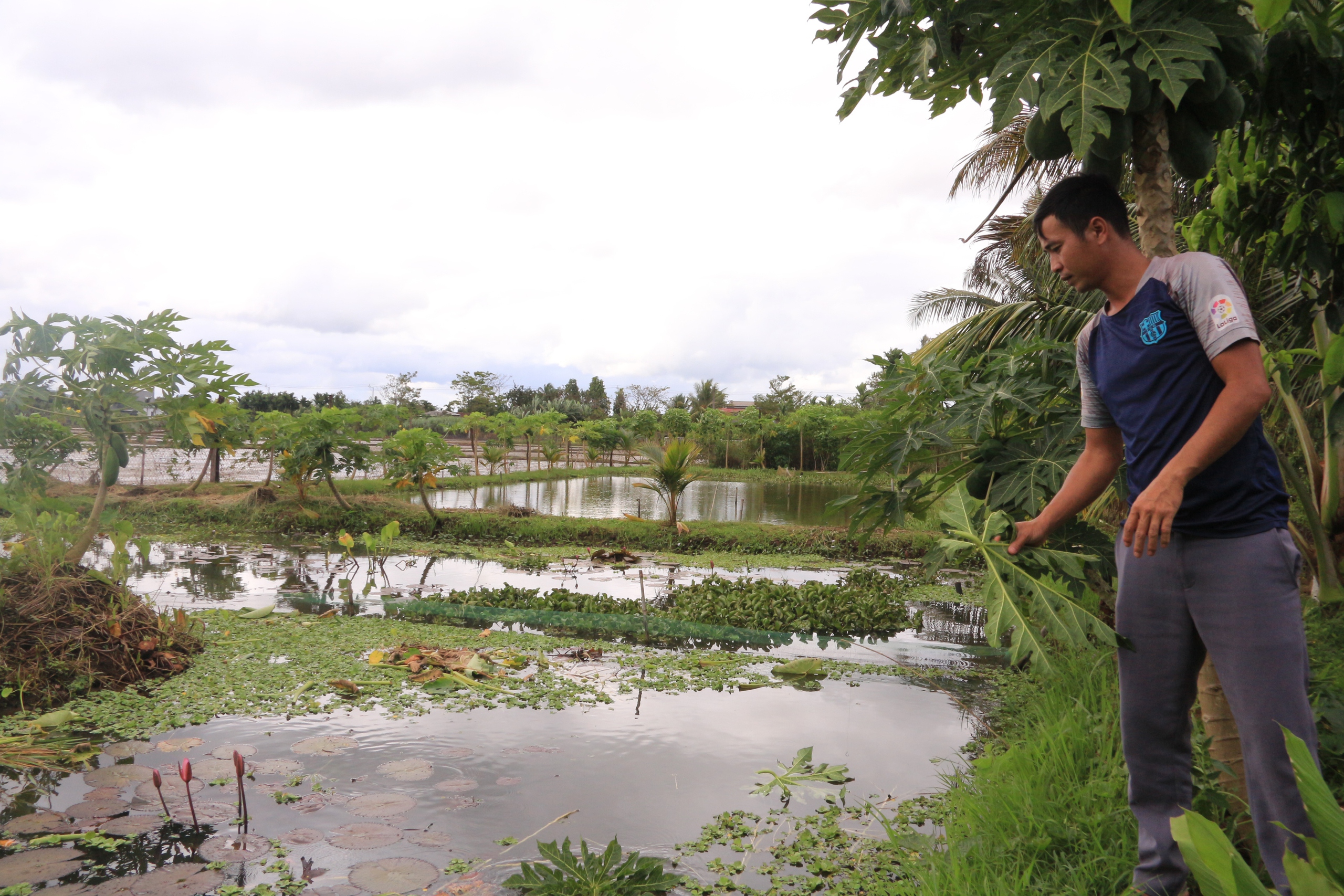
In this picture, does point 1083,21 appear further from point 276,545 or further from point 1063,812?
point 276,545

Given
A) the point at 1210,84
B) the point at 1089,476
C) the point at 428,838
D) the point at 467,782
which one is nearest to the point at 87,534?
the point at 467,782

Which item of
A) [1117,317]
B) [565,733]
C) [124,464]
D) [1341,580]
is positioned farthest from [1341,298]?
[124,464]

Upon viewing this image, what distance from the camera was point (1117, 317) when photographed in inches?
69.0

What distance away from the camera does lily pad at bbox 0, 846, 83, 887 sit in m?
2.31

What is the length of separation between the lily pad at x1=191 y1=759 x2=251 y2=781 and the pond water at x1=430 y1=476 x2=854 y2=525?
979cm

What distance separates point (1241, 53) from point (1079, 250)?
0.57 meters

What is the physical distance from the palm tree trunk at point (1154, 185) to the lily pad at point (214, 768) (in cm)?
346

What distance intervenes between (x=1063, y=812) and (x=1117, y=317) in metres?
1.69

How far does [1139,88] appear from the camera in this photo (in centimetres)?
173

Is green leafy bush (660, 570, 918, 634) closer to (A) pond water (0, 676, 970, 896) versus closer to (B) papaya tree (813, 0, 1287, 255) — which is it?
(A) pond water (0, 676, 970, 896)

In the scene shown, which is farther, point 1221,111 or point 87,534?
point 87,534

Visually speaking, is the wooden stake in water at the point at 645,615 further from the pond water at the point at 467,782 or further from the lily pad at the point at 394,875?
the lily pad at the point at 394,875

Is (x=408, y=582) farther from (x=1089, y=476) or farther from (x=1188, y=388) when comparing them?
(x=1188, y=388)

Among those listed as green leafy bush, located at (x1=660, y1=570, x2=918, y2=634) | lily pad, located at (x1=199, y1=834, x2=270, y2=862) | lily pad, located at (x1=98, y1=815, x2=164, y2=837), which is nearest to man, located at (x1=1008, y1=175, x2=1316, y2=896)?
lily pad, located at (x1=199, y1=834, x2=270, y2=862)
